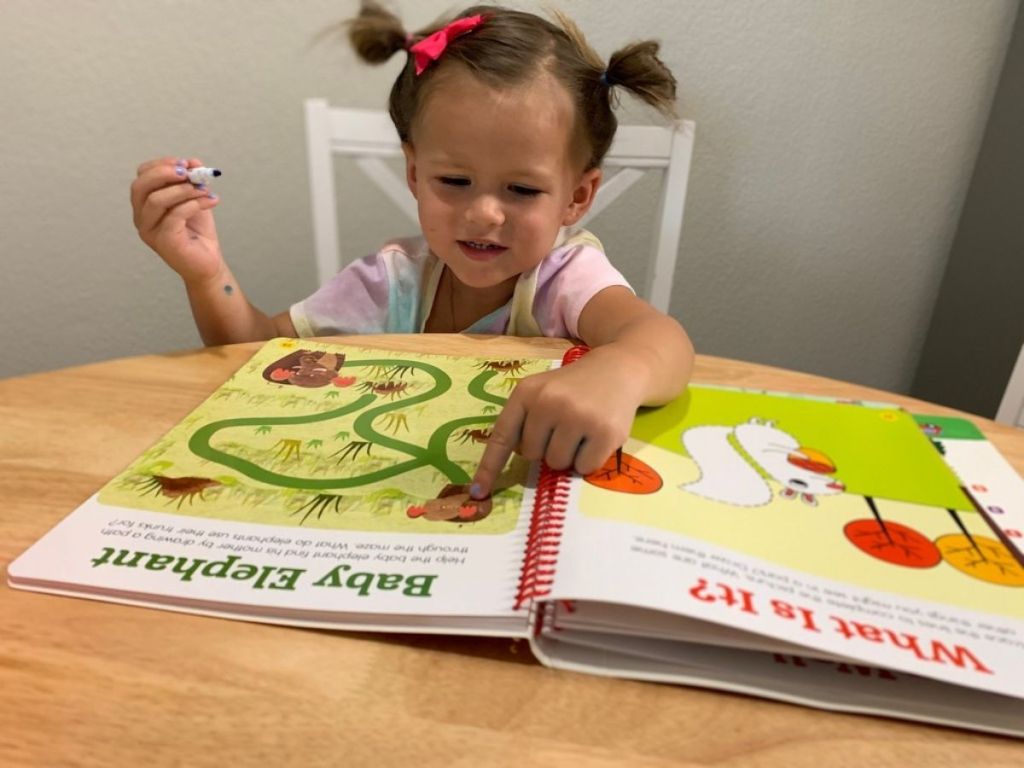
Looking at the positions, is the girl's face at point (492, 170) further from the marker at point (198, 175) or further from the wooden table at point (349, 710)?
the wooden table at point (349, 710)

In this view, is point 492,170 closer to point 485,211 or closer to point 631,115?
point 485,211

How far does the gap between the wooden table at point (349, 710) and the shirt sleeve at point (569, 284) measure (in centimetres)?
49

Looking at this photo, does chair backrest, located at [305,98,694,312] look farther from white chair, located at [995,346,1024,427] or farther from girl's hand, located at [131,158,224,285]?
white chair, located at [995,346,1024,427]

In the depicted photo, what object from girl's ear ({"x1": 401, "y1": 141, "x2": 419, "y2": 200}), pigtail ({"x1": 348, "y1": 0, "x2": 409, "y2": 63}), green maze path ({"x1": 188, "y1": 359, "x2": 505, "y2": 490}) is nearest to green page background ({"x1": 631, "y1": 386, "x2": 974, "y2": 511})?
green maze path ({"x1": 188, "y1": 359, "x2": 505, "y2": 490})

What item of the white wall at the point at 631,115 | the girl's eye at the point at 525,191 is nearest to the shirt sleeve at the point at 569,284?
the girl's eye at the point at 525,191

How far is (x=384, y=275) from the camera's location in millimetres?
902

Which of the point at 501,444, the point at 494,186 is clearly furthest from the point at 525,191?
the point at 501,444

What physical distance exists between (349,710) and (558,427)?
191 mm

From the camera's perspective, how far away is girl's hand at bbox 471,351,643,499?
432mm

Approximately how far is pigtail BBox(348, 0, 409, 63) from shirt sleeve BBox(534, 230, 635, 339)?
0.96 feet

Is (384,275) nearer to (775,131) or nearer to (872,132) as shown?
(775,131)

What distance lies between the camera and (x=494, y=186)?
2.43 feet

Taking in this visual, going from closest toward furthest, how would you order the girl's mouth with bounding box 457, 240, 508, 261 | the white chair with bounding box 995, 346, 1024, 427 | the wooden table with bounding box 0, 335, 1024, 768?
1. the wooden table with bounding box 0, 335, 1024, 768
2. the girl's mouth with bounding box 457, 240, 508, 261
3. the white chair with bounding box 995, 346, 1024, 427

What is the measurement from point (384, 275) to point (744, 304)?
2.82 feet
